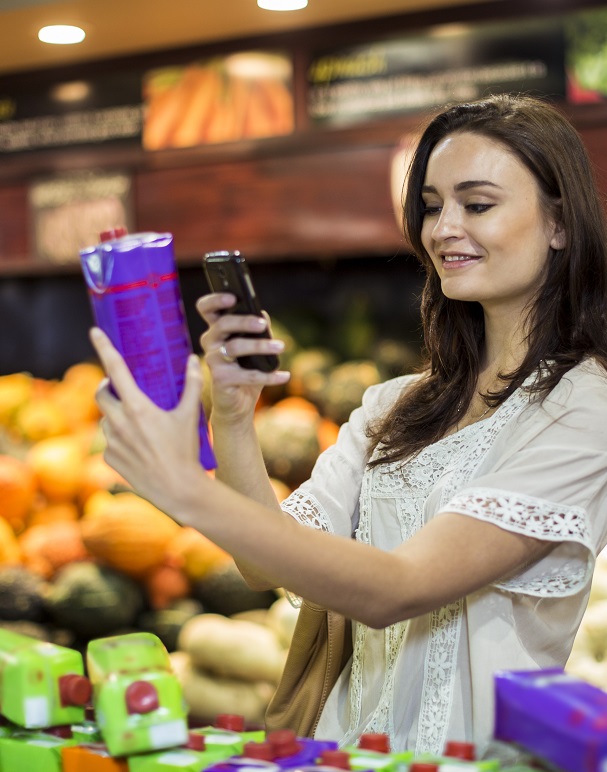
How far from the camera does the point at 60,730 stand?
1180mm

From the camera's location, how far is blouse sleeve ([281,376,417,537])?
178 centimetres

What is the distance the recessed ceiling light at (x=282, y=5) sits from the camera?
3.01m

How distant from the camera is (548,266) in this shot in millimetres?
1744

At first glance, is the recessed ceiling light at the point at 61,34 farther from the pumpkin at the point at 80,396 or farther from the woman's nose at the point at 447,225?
the woman's nose at the point at 447,225

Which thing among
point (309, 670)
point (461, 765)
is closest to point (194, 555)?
point (309, 670)

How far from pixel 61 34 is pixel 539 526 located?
2.43 m

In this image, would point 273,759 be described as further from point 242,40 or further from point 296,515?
point 242,40

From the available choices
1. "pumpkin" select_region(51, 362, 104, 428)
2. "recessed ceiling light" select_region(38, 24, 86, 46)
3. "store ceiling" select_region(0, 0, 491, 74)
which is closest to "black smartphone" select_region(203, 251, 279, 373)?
"store ceiling" select_region(0, 0, 491, 74)

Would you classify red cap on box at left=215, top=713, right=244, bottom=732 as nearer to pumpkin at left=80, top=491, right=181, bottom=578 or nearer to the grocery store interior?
the grocery store interior

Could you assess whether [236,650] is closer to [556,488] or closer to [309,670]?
[309,670]

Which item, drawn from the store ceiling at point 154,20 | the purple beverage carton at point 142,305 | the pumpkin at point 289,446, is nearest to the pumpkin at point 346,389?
the pumpkin at point 289,446

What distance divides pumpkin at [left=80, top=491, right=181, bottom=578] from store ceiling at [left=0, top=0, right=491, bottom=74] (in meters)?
1.37

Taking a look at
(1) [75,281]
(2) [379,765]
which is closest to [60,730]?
(2) [379,765]

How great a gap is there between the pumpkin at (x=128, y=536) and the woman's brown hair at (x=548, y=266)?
1.30m
